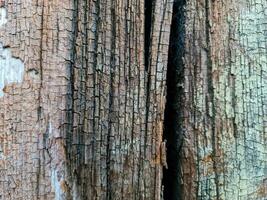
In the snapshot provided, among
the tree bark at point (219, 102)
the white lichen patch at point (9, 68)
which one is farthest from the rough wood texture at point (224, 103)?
the white lichen patch at point (9, 68)

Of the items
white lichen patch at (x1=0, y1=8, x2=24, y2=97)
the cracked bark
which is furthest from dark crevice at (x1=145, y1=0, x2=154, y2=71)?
white lichen patch at (x1=0, y1=8, x2=24, y2=97)

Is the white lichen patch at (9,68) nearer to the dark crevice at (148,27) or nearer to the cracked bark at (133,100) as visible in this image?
the cracked bark at (133,100)

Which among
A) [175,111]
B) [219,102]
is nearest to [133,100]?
[175,111]

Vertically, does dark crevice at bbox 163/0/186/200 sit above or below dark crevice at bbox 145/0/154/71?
below

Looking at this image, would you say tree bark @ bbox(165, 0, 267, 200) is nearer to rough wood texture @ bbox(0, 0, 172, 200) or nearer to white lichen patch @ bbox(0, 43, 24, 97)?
rough wood texture @ bbox(0, 0, 172, 200)

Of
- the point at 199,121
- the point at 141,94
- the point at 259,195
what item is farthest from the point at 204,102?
the point at 259,195
